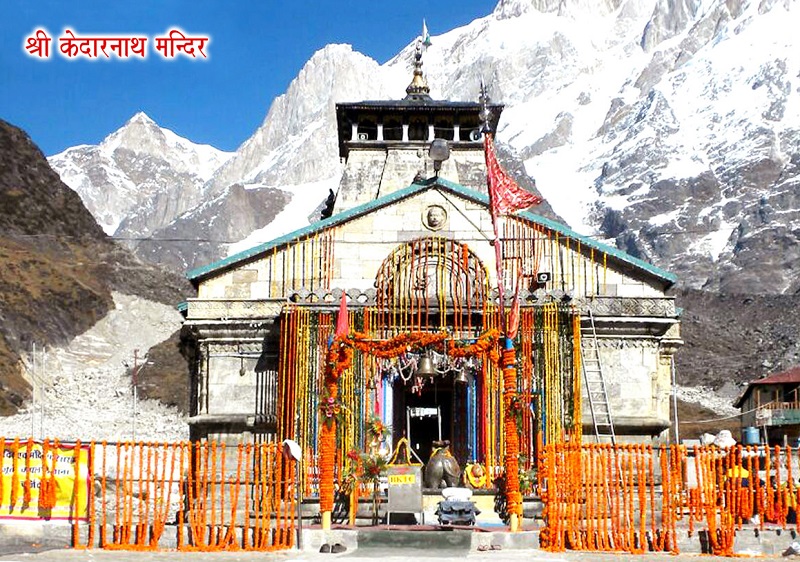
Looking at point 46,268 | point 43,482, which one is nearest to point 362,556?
point 43,482

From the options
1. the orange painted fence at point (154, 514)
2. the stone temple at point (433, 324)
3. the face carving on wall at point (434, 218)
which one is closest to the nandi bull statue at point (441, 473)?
the stone temple at point (433, 324)

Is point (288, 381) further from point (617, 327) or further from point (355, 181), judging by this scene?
point (355, 181)

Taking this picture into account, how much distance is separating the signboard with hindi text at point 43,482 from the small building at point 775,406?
1932 inches

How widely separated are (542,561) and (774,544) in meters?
4.72

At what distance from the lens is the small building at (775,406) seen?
67.0 m

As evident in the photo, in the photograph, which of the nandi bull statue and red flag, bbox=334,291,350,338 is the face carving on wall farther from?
the nandi bull statue

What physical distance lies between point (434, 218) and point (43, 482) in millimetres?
13806

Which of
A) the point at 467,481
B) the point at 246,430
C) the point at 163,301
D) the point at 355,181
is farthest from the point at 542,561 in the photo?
the point at 163,301

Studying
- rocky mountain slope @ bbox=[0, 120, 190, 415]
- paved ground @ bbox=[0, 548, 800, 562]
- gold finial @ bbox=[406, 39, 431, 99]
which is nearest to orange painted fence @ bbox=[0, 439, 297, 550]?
paved ground @ bbox=[0, 548, 800, 562]

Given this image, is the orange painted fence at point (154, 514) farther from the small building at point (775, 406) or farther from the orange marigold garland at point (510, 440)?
the small building at point (775, 406)

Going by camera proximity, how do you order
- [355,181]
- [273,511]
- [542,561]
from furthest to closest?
1. [355,181]
2. [273,511]
3. [542,561]

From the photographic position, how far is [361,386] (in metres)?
28.4

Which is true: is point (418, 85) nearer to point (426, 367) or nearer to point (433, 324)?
point (433, 324)

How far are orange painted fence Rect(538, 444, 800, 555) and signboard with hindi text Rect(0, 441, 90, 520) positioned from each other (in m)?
8.87
